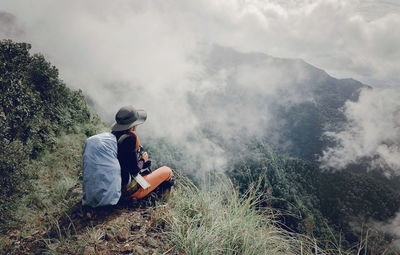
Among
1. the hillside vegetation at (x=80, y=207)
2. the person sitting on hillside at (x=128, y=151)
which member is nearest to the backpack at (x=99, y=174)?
the person sitting on hillside at (x=128, y=151)

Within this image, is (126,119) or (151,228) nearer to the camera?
(151,228)

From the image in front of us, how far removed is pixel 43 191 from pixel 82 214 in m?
2.20

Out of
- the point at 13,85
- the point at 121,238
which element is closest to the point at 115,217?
the point at 121,238

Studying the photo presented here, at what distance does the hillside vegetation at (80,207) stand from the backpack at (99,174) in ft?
1.24

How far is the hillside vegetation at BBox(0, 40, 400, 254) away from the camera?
252cm

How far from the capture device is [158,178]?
3650mm

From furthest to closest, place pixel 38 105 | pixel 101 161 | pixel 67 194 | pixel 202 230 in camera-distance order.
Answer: pixel 38 105
pixel 67 194
pixel 101 161
pixel 202 230

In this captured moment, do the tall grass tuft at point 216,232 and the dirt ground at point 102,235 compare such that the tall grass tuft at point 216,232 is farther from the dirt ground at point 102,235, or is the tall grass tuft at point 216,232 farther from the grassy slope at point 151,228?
the dirt ground at point 102,235

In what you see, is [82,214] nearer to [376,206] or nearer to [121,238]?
[121,238]

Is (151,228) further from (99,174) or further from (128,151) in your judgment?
(128,151)

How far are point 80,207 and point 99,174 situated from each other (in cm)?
107

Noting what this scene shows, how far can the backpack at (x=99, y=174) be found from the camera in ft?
9.39

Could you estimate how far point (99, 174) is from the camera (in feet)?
9.38

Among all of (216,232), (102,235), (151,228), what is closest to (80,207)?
(102,235)
